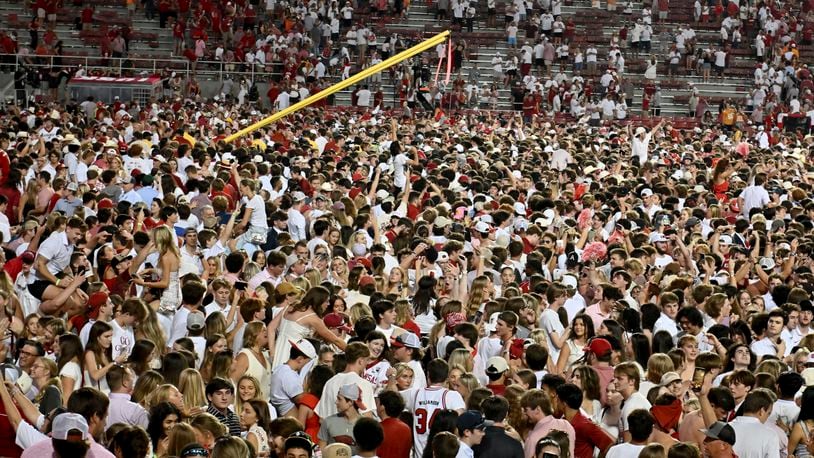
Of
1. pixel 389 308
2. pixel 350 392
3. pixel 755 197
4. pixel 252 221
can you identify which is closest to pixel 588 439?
pixel 350 392

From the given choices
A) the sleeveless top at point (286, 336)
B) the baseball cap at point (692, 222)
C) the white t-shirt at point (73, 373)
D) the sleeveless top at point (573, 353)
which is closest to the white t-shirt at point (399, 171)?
the baseball cap at point (692, 222)

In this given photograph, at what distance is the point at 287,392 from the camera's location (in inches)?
352

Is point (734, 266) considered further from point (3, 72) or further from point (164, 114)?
point (3, 72)

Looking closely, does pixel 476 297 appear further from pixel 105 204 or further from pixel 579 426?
pixel 105 204

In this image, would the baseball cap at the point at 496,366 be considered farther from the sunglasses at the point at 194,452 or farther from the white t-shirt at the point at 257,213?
the white t-shirt at the point at 257,213

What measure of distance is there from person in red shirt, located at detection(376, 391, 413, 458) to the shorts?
453cm

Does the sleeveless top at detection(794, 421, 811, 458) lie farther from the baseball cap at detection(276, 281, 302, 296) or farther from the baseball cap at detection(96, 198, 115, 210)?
the baseball cap at detection(96, 198, 115, 210)

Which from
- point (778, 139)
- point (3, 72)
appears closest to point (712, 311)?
point (778, 139)

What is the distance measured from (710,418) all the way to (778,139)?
25367 mm

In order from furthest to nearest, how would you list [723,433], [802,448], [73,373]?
[73,373]
[802,448]
[723,433]

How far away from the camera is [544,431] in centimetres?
771

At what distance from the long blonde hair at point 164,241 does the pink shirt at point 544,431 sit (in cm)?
461

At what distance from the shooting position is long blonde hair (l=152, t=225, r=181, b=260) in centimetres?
1141

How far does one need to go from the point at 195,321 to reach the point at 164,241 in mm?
1785
